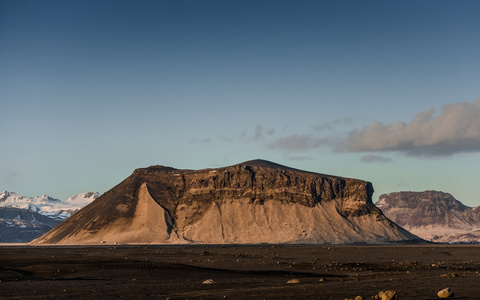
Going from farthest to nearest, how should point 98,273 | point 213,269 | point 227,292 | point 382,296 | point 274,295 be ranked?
point 213,269
point 98,273
point 227,292
point 274,295
point 382,296

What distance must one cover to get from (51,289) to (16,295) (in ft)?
13.8

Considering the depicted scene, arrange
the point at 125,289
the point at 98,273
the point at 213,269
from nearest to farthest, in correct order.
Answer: the point at 125,289 → the point at 98,273 → the point at 213,269

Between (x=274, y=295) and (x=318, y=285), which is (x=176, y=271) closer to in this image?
(x=318, y=285)

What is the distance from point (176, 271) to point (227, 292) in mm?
22661

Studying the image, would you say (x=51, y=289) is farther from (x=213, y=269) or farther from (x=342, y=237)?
(x=342, y=237)

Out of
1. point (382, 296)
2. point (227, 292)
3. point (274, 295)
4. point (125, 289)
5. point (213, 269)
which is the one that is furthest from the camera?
point (213, 269)

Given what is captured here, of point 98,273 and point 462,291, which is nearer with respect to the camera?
→ point 462,291

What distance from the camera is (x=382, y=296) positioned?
33.2 meters

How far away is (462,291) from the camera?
37906 millimetres

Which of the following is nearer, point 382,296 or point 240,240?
point 382,296

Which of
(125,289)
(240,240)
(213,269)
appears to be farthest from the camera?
(240,240)

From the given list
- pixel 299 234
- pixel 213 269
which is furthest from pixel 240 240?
pixel 213 269

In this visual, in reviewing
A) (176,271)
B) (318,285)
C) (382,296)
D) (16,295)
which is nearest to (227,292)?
(318,285)

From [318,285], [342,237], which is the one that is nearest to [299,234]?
[342,237]
